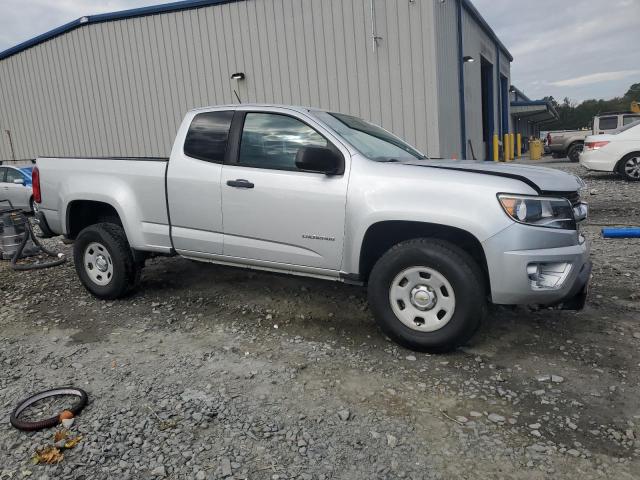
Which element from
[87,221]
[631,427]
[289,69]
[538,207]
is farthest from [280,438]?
[289,69]

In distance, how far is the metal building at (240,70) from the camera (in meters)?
11.9

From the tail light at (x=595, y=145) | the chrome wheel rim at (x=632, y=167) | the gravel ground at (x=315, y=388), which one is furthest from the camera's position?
the tail light at (x=595, y=145)

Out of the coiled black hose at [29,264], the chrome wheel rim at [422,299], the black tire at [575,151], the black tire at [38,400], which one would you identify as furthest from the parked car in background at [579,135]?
the black tire at [38,400]

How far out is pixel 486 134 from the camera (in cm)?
2086

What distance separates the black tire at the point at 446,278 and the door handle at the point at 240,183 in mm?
1259

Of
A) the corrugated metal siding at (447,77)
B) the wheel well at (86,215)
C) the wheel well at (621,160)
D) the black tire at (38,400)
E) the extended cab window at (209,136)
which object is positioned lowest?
the black tire at (38,400)

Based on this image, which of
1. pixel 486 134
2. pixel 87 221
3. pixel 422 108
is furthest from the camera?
pixel 486 134

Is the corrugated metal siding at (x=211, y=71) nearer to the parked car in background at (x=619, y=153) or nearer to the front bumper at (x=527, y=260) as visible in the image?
the parked car in background at (x=619, y=153)

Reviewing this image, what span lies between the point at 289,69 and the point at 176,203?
9.33 meters

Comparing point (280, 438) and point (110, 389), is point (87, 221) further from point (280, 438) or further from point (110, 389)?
point (280, 438)

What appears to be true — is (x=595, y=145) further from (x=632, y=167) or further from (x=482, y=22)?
(x=482, y=22)

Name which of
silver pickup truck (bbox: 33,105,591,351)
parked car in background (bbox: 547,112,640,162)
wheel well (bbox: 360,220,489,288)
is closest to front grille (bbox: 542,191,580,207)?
silver pickup truck (bbox: 33,105,591,351)

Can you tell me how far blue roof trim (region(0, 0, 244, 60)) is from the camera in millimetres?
13664

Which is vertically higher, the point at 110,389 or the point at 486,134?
the point at 486,134
